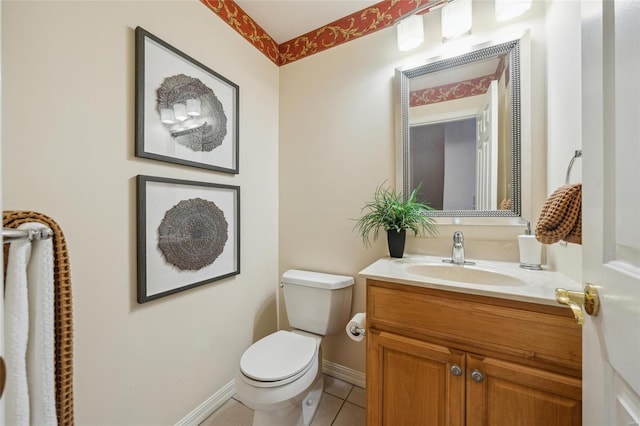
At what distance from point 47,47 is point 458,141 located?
5.61ft

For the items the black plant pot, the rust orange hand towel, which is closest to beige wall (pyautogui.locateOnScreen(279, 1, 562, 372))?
the black plant pot

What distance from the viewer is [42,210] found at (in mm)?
825

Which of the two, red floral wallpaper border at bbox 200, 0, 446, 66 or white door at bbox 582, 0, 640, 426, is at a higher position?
red floral wallpaper border at bbox 200, 0, 446, 66

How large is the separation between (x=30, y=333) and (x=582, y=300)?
1186mm

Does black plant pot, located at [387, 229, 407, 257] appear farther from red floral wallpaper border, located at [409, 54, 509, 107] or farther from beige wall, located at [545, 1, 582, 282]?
red floral wallpaper border, located at [409, 54, 509, 107]

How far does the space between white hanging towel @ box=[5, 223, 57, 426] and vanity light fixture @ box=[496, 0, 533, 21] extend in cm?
188

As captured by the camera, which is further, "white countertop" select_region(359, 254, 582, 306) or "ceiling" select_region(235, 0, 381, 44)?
"ceiling" select_region(235, 0, 381, 44)

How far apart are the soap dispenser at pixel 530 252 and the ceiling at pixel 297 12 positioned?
1.52 metres

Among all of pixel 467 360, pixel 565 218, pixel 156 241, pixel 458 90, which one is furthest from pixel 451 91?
pixel 156 241

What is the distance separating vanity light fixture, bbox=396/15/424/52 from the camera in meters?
1.37

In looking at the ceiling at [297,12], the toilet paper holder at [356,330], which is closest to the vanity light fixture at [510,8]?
the ceiling at [297,12]

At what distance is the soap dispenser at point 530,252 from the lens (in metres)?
1.12

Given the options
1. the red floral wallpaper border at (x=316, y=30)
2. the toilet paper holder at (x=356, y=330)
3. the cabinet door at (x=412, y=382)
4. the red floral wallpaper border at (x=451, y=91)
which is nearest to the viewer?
the cabinet door at (x=412, y=382)

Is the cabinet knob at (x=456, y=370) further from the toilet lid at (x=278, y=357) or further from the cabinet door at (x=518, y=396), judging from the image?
the toilet lid at (x=278, y=357)
